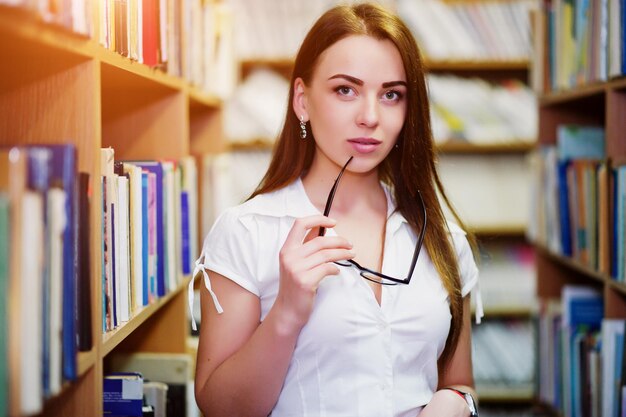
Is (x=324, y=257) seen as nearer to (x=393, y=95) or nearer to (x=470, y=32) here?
(x=393, y=95)

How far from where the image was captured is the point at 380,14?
56.7 inches

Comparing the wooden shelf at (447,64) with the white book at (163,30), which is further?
the wooden shelf at (447,64)

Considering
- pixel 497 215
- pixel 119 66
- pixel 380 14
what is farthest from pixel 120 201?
pixel 497 215

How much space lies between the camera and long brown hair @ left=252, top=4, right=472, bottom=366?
1.42m

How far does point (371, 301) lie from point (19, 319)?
2.30 feet

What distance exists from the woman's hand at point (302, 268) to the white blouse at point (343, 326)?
4.5 inches

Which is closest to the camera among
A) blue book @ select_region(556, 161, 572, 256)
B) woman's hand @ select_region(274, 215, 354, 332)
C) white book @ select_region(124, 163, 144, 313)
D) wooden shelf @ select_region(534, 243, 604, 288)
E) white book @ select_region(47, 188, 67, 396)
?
white book @ select_region(47, 188, 67, 396)

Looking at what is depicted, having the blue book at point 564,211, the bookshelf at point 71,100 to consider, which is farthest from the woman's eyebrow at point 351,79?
the blue book at point 564,211

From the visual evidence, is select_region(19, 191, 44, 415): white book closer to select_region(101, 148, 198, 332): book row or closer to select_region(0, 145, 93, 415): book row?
select_region(0, 145, 93, 415): book row

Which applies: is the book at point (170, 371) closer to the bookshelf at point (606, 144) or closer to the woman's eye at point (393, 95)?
the woman's eye at point (393, 95)

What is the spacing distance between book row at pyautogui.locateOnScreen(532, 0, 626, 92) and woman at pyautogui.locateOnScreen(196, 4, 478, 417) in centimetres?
63

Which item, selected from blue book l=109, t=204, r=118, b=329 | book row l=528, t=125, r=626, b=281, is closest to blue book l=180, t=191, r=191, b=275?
blue book l=109, t=204, r=118, b=329

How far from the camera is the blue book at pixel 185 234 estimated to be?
6.39 ft

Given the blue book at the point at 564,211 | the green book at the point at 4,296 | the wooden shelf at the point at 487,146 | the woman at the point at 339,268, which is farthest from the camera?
the wooden shelf at the point at 487,146
